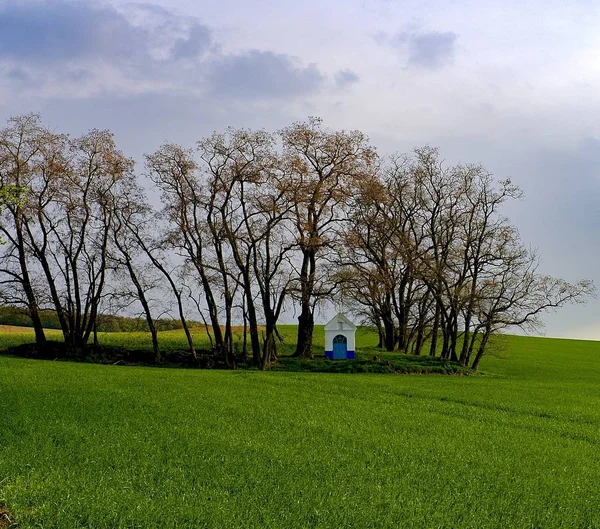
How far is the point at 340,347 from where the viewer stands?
49156mm

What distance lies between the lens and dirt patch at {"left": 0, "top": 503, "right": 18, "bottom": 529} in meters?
8.85

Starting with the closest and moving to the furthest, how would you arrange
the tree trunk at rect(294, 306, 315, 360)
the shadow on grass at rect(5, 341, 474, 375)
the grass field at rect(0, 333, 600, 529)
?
the grass field at rect(0, 333, 600, 529), the shadow on grass at rect(5, 341, 474, 375), the tree trunk at rect(294, 306, 315, 360)

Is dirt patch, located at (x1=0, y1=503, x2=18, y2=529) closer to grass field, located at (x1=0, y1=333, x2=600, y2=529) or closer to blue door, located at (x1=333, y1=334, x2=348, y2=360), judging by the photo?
grass field, located at (x1=0, y1=333, x2=600, y2=529)

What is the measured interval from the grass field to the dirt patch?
9cm

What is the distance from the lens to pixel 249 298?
143 feet

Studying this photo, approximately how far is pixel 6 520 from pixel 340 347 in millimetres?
40797

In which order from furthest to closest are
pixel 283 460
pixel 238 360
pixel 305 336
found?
pixel 305 336 < pixel 238 360 < pixel 283 460

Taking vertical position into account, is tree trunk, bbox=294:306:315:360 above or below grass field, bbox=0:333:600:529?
above

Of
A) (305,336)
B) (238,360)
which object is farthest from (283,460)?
(305,336)

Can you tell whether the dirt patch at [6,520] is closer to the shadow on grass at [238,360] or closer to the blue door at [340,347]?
the shadow on grass at [238,360]

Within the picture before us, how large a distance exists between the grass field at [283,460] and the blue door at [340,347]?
2240 centimetres

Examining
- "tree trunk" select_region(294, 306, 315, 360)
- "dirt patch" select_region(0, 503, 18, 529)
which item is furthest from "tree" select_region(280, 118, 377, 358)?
"dirt patch" select_region(0, 503, 18, 529)

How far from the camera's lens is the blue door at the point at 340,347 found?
48969 mm

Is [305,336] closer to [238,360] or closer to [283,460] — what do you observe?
[238,360]
